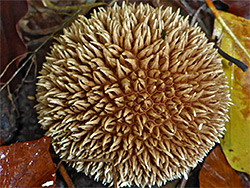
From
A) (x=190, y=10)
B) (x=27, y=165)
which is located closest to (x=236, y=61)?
(x=190, y=10)

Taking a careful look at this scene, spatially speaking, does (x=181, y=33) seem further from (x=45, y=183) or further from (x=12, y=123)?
(x=12, y=123)

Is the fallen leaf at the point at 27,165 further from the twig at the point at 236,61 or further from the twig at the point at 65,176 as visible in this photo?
the twig at the point at 236,61

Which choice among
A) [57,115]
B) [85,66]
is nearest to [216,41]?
[85,66]

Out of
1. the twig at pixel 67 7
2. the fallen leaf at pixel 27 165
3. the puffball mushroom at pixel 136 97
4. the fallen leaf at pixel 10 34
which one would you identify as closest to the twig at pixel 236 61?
the puffball mushroom at pixel 136 97

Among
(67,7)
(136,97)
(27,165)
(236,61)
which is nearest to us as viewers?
(136,97)

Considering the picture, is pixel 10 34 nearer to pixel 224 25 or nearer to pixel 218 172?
pixel 224 25

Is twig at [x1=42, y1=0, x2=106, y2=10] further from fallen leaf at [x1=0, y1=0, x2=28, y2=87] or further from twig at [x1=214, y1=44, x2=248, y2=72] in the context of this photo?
twig at [x1=214, y1=44, x2=248, y2=72]
